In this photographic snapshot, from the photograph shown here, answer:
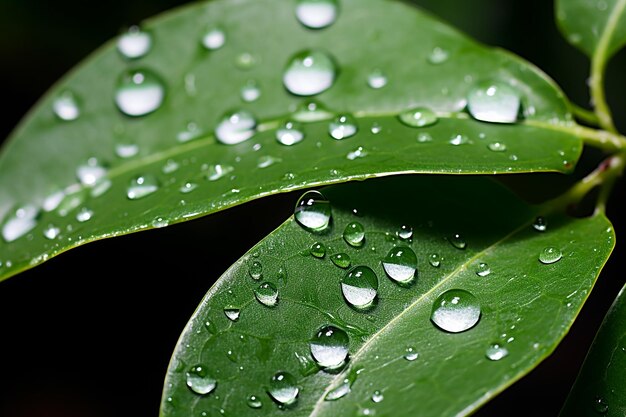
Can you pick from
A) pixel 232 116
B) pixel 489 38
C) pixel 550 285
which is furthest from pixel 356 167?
pixel 489 38

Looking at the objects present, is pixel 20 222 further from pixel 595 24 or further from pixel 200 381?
pixel 595 24

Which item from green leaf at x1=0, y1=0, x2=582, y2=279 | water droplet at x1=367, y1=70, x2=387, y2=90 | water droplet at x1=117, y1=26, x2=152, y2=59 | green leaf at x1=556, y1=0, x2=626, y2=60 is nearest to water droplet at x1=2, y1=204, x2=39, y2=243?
green leaf at x1=0, y1=0, x2=582, y2=279

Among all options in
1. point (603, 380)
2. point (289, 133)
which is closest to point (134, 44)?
point (289, 133)

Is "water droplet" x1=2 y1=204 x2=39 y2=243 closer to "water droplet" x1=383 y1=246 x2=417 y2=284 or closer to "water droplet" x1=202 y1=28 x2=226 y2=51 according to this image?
"water droplet" x1=202 y1=28 x2=226 y2=51

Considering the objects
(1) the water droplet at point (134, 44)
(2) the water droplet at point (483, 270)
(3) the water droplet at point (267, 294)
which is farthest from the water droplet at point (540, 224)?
(1) the water droplet at point (134, 44)

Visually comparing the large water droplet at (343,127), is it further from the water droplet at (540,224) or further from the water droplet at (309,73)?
the water droplet at (540,224)

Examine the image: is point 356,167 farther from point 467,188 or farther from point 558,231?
point 558,231
